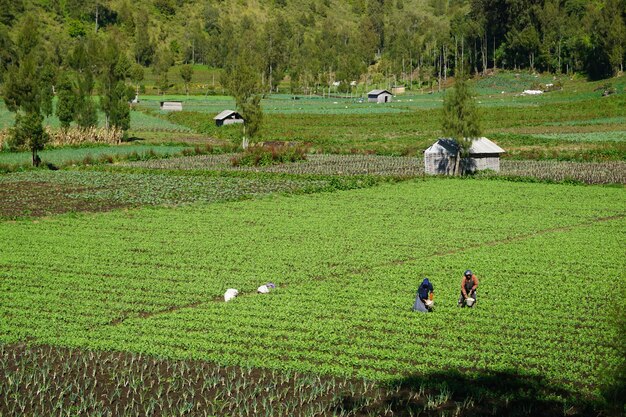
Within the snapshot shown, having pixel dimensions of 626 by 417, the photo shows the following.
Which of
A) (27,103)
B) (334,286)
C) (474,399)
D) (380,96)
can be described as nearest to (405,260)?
(334,286)

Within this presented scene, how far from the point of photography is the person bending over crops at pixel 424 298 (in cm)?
2294

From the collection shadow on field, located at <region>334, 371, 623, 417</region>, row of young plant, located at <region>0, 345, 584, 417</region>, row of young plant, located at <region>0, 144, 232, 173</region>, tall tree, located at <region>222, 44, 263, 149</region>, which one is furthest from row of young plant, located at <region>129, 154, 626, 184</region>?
row of young plant, located at <region>0, 345, 584, 417</region>

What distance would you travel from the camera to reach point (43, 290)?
2605cm

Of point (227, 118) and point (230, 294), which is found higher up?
point (227, 118)

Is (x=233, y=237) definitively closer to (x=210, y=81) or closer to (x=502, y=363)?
(x=502, y=363)

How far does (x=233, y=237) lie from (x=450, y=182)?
75.6 feet

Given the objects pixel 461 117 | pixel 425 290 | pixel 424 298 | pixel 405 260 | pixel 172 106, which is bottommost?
pixel 405 260

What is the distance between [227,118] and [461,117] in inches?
1944

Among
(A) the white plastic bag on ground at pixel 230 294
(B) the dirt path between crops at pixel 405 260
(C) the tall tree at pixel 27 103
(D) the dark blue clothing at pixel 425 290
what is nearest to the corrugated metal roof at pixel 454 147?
(B) the dirt path between crops at pixel 405 260

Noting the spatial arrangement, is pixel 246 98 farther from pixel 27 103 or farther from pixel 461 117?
pixel 461 117

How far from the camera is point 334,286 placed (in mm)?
26438

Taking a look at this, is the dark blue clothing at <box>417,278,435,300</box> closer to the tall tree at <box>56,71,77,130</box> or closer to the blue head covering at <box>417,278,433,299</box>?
the blue head covering at <box>417,278,433,299</box>

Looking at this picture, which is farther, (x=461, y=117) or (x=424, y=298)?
(x=461, y=117)

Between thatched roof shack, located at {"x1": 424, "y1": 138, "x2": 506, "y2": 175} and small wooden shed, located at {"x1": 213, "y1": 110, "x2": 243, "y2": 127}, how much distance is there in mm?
45816
